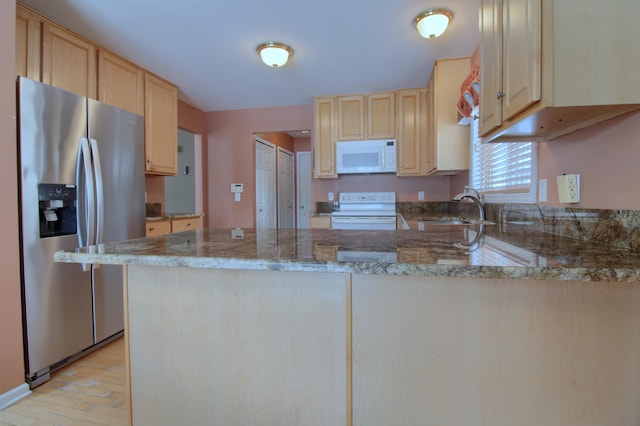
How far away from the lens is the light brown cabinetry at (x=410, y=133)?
3.49 m

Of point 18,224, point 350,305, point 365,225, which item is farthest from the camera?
point 365,225

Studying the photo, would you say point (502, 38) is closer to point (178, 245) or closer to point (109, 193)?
point (178, 245)

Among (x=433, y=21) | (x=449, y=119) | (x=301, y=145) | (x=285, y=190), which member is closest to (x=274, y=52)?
(x=433, y=21)

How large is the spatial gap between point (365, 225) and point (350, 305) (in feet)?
8.85

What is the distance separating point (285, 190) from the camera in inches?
230

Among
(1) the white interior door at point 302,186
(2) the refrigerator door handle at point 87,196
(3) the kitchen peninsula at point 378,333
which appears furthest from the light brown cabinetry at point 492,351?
(1) the white interior door at point 302,186

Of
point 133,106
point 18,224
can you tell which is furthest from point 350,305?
point 133,106

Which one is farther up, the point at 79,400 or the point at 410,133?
the point at 410,133

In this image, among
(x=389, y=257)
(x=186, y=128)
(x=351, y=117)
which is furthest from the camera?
(x=186, y=128)

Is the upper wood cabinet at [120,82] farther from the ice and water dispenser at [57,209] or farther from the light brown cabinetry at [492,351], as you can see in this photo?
the light brown cabinetry at [492,351]

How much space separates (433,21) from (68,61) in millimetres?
2697

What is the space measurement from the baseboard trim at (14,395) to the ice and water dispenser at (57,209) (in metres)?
0.83

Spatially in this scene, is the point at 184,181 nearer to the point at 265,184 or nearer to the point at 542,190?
the point at 265,184

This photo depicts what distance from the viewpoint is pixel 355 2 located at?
6.49 ft
